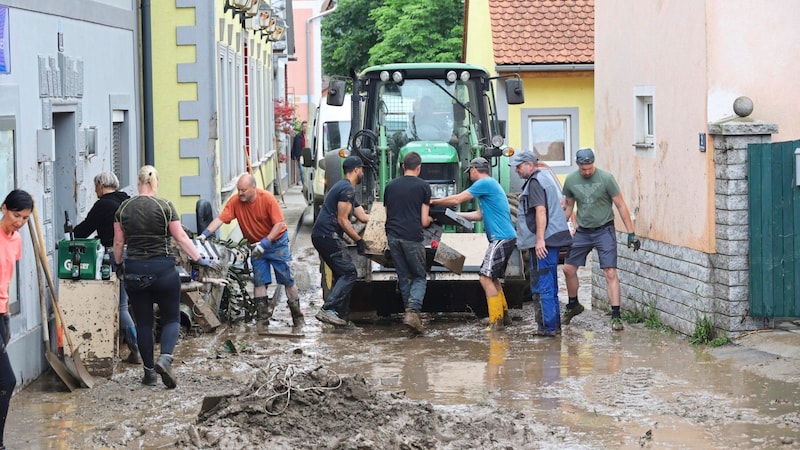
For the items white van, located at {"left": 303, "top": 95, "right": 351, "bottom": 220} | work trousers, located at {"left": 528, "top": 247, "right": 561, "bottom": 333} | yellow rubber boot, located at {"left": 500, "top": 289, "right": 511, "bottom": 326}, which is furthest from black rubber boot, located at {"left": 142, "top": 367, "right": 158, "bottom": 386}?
white van, located at {"left": 303, "top": 95, "right": 351, "bottom": 220}

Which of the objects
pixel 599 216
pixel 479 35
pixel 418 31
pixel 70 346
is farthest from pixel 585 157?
pixel 418 31

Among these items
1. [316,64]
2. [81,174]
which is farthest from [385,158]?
[316,64]

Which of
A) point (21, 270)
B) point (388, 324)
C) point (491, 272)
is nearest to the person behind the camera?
point (21, 270)

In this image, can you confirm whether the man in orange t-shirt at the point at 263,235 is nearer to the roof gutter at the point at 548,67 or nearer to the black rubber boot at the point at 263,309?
the black rubber boot at the point at 263,309

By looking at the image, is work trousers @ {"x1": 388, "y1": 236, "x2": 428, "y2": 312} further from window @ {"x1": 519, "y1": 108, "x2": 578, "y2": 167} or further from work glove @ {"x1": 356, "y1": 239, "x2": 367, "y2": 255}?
window @ {"x1": 519, "y1": 108, "x2": 578, "y2": 167}

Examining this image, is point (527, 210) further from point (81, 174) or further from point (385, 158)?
point (81, 174)

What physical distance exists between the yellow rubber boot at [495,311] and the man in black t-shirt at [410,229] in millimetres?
734

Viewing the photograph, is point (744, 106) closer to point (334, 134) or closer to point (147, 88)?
point (147, 88)

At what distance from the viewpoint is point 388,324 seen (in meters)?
13.6

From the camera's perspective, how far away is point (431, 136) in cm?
1462

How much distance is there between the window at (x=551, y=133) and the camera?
74.0ft

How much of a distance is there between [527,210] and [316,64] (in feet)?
128

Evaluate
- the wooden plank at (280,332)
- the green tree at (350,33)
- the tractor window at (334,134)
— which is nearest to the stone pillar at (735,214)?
the wooden plank at (280,332)

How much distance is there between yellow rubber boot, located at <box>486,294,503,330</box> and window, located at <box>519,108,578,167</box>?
32.0ft
